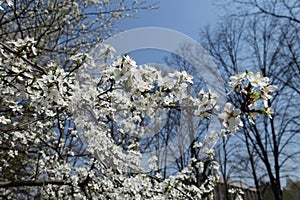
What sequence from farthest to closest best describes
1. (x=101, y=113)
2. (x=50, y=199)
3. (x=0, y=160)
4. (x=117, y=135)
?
(x=117, y=135), (x=50, y=199), (x=0, y=160), (x=101, y=113)

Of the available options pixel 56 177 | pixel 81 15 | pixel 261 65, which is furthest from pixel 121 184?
pixel 261 65

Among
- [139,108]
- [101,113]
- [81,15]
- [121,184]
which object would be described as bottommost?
[121,184]

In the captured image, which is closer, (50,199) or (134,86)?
(134,86)

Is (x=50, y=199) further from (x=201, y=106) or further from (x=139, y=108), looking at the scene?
(x=201, y=106)

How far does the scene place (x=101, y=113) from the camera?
269 cm

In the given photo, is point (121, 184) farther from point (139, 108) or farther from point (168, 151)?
point (168, 151)

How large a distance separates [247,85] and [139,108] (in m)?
0.74

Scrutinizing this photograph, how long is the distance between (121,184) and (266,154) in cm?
907

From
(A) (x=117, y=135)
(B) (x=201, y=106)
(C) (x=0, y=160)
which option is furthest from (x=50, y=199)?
(B) (x=201, y=106)

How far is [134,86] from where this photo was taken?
6.00ft

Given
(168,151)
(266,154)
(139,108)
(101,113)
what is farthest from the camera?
(266,154)

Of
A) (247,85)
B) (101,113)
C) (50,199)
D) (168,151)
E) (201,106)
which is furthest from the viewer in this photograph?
(168,151)

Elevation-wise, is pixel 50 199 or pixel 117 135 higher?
pixel 117 135

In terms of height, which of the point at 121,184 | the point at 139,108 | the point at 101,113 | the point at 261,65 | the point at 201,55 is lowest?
the point at 121,184
